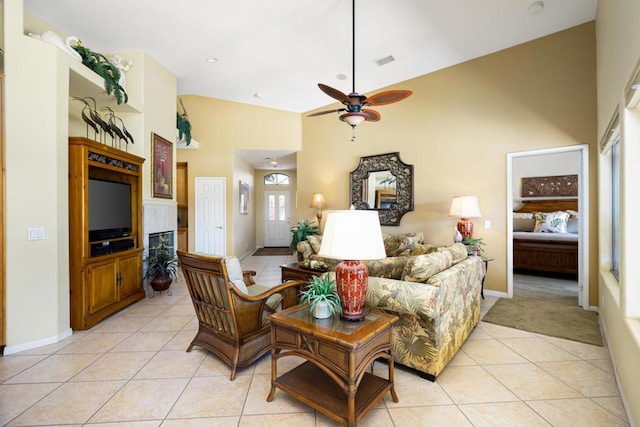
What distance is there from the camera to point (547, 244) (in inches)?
204

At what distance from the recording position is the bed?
502 cm

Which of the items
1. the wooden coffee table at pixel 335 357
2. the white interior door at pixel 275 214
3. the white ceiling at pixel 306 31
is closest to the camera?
the wooden coffee table at pixel 335 357

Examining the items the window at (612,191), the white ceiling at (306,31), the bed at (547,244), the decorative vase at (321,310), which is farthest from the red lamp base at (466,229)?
the decorative vase at (321,310)

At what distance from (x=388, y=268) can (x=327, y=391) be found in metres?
1.03

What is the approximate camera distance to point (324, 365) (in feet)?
5.27

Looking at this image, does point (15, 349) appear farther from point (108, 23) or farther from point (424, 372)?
point (108, 23)

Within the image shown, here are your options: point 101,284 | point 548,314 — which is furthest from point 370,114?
point 101,284

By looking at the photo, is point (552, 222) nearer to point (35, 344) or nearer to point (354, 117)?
point (354, 117)

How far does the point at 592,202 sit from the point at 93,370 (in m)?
5.40

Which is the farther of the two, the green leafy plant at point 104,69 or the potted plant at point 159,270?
the potted plant at point 159,270

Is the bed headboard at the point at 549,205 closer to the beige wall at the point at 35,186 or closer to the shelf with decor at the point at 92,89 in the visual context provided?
the shelf with decor at the point at 92,89

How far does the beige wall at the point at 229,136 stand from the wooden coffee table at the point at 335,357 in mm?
5180

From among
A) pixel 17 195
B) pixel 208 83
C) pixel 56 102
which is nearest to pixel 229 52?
pixel 208 83

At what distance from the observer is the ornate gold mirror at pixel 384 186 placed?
5.27 metres
